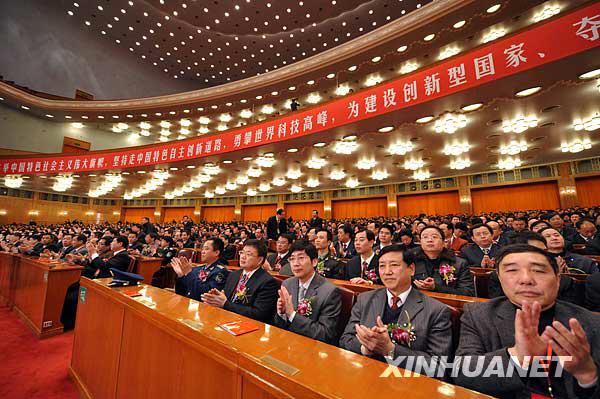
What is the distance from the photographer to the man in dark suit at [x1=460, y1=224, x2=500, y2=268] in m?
3.45

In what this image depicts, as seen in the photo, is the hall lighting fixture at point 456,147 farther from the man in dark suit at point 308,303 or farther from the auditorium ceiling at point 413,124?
the man in dark suit at point 308,303

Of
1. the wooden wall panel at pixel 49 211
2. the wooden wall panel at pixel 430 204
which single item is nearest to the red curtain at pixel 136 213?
the wooden wall panel at pixel 49 211

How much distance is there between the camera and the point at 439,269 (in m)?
2.60

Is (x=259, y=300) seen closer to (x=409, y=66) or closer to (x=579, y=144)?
(x=409, y=66)

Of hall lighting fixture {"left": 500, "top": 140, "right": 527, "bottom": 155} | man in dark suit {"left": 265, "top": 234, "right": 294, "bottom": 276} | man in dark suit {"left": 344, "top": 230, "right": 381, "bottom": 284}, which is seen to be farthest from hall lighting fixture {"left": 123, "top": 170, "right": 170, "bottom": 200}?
hall lighting fixture {"left": 500, "top": 140, "right": 527, "bottom": 155}

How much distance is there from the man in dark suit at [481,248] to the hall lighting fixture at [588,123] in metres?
5.62

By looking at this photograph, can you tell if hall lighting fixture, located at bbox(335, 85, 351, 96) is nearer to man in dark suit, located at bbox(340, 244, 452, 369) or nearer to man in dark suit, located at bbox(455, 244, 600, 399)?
man in dark suit, located at bbox(340, 244, 452, 369)

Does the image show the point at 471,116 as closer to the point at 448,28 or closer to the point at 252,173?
the point at 448,28

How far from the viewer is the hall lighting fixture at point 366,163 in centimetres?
945

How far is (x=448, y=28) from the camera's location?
7320 mm

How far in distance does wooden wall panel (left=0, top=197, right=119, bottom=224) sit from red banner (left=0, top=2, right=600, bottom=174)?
42.3 ft

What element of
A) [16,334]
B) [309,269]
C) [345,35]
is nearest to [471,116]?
[309,269]

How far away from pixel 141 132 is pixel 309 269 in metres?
17.8

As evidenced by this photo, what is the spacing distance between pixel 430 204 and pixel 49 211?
23.8 meters
